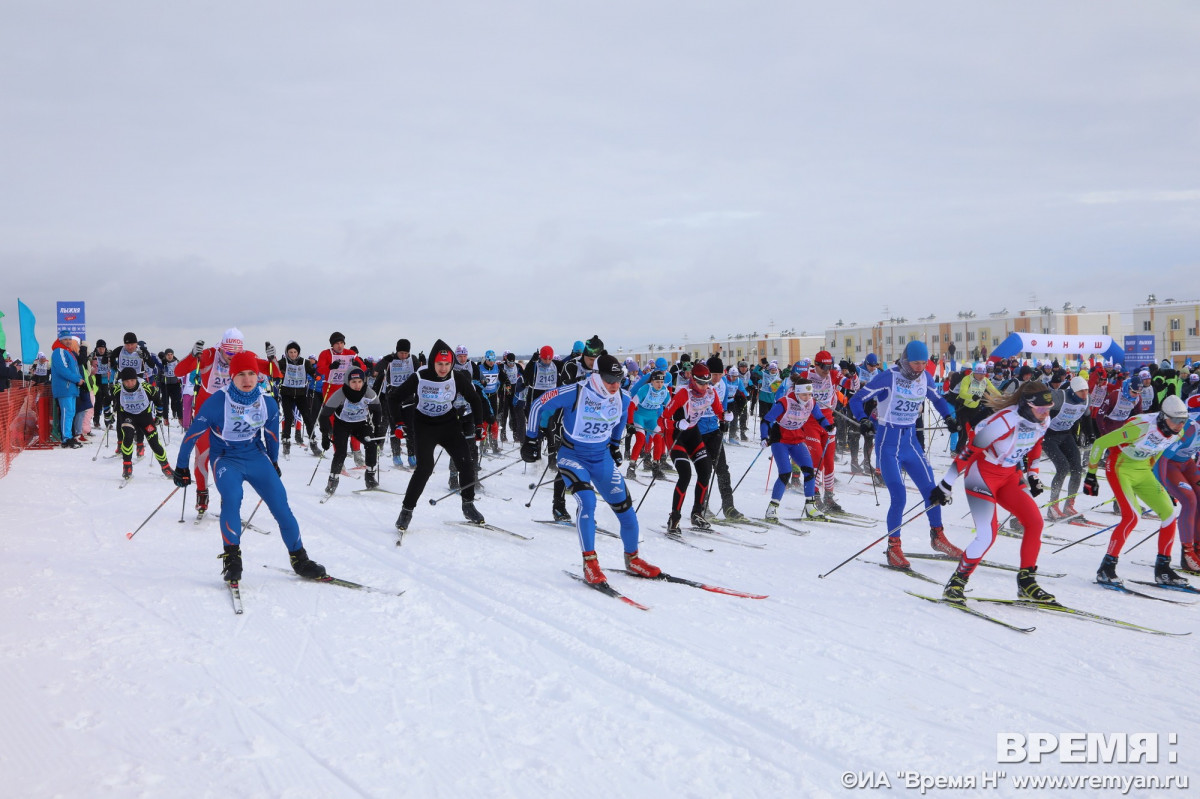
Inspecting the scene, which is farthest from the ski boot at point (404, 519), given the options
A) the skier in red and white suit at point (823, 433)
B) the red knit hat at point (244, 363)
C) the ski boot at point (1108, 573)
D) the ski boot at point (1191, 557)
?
the ski boot at point (1191, 557)

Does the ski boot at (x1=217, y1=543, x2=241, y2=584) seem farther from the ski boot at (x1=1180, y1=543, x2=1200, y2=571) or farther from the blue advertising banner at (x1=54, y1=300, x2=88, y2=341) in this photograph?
the blue advertising banner at (x1=54, y1=300, x2=88, y2=341)

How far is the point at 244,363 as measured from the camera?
597 cm

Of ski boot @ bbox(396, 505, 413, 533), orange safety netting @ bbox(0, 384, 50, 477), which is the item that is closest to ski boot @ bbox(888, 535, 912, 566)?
ski boot @ bbox(396, 505, 413, 533)

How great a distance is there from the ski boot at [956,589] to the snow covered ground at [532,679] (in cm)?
14

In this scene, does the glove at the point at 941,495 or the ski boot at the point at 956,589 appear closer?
the ski boot at the point at 956,589

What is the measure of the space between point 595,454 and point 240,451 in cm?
285

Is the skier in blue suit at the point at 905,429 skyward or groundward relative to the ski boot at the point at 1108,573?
skyward

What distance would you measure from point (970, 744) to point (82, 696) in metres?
4.49

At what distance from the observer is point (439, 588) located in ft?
20.0

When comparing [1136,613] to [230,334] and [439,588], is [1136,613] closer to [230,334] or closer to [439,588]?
[439,588]

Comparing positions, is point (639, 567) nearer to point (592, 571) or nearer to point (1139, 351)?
point (592, 571)

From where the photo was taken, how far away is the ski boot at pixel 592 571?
20.2 ft

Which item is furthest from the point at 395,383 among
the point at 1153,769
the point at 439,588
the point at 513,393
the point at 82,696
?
the point at 1153,769

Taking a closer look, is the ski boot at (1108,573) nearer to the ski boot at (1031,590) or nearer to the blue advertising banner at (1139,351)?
the ski boot at (1031,590)
